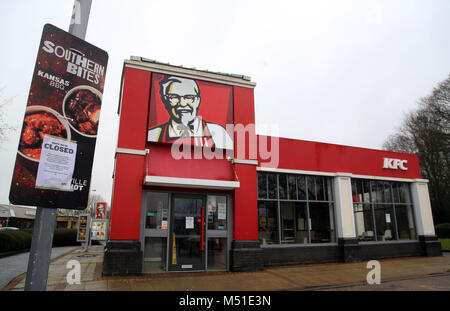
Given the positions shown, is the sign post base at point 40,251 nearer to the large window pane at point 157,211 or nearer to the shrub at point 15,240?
the large window pane at point 157,211

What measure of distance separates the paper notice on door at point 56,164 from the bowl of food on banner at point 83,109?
212mm

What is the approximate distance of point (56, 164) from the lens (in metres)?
2.67

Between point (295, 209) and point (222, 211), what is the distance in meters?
3.25

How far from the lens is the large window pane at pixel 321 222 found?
11781 millimetres

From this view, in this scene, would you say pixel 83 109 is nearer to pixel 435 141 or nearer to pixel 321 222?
pixel 321 222

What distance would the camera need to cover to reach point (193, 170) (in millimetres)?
9984

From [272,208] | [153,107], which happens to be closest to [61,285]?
[153,107]

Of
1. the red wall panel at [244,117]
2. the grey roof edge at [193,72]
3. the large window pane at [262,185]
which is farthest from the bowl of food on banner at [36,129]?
the large window pane at [262,185]

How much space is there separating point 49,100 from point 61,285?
645 cm

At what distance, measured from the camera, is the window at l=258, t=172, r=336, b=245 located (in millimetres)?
11125

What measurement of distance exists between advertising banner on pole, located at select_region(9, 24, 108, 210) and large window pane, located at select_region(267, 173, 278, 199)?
29.7 feet

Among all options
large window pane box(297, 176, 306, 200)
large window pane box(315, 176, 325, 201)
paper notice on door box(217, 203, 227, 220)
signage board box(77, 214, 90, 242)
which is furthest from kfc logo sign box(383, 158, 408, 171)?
signage board box(77, 214, 90, 242)

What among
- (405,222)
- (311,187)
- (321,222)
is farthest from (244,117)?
(405,222)
